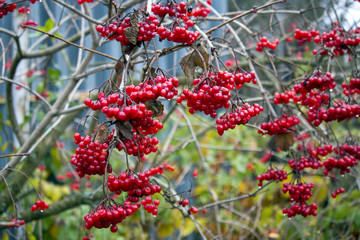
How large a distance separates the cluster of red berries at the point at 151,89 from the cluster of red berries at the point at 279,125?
0.82 meters

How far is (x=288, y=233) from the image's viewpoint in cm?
361

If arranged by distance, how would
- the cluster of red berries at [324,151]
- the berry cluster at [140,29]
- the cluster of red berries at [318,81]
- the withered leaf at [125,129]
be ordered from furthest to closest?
the cluster of red berries at [324,151]
the cluster of red berries at [318,81]
the berry cluster at [140,29]
the withered leaf at [125,129]

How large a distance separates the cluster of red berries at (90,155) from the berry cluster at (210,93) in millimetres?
375

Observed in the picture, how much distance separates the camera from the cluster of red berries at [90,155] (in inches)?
49.3

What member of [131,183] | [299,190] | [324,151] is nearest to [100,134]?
[131,183]

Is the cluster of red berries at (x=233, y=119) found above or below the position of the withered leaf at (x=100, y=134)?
above

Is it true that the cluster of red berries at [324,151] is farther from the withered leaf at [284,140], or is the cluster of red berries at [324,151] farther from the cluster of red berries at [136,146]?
the cluster of red berries at [136,146]

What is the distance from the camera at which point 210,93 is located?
129 centimetres

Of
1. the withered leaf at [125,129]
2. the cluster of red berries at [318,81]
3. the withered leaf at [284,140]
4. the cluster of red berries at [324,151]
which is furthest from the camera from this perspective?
the cluster of red berries at [324,151]

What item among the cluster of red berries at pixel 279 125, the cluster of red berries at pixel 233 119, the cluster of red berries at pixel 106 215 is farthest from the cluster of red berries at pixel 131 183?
the cluster of red berries at pixel 279 125

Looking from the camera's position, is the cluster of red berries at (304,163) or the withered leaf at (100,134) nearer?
the withered leaf at (100,134)

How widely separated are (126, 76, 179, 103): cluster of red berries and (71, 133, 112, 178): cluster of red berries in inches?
8.4

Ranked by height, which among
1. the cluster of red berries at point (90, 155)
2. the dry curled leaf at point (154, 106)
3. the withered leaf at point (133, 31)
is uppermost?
the withered leaf at point (133, 31)

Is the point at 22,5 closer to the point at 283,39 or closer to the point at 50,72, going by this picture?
the point at 50,72
